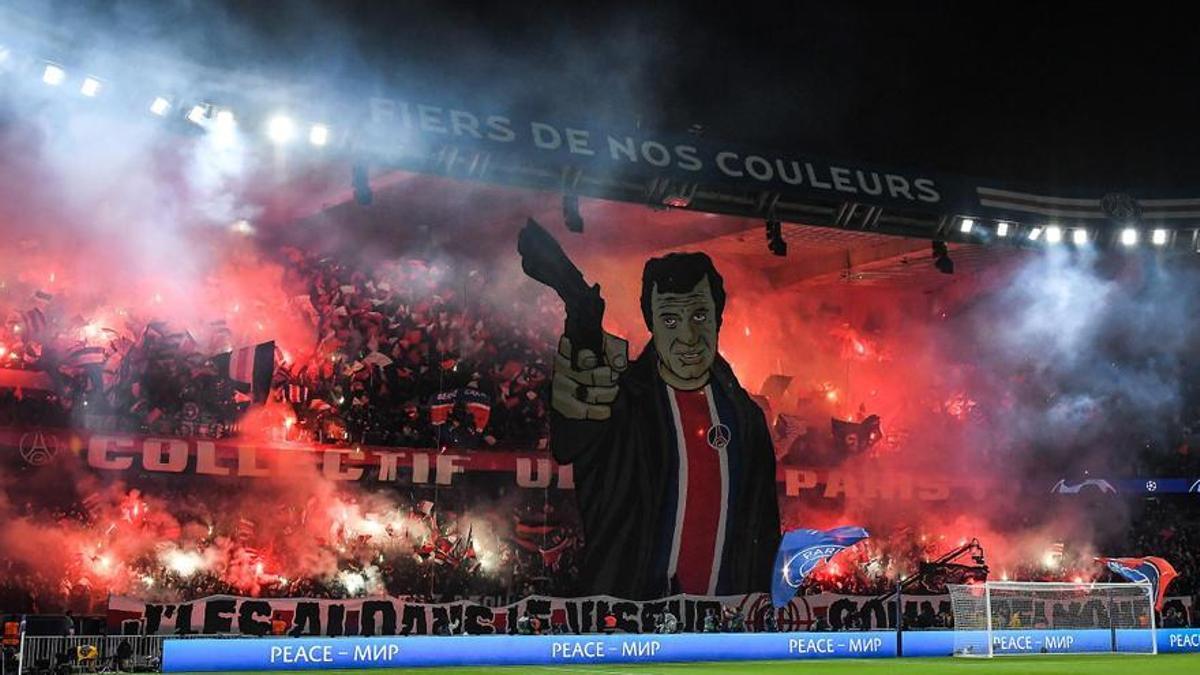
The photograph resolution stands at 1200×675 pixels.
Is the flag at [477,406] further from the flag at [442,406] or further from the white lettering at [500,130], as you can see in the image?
the white lettering at [500,130]

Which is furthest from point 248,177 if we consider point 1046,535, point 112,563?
point 1046,535

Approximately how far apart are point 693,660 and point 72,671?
9216mm

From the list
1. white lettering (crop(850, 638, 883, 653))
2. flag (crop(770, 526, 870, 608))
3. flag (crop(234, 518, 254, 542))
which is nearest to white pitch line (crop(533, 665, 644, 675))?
white lettering (crop(850, 638, 883, 653))

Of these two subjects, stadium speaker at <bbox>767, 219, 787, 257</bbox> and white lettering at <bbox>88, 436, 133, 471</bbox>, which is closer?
white lettering at <bbox>88, 436, 133, 471</bbox>

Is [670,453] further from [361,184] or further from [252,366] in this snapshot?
[361,184]

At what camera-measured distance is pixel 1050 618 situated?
25.8 m

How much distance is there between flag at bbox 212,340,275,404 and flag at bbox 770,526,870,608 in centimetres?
1102

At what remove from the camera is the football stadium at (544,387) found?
776 inches

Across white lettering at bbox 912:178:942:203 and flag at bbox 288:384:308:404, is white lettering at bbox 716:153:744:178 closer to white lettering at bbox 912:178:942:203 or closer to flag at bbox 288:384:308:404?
white lettering at bbox 912:178:942:203

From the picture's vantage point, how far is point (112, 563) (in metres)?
21.4

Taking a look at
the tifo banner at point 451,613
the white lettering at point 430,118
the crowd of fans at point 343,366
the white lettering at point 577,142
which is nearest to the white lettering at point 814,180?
the white lettering at point 577,142

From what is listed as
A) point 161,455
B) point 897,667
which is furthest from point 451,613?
point 897,667

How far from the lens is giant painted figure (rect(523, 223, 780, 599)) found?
83.3 feet

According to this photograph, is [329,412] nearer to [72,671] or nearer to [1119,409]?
[72,671]
